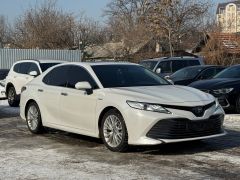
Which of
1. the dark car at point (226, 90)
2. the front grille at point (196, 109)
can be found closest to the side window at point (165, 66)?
the dark car at point (226, 90)

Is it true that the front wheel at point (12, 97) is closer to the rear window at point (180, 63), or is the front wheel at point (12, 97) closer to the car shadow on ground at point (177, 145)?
the rear window at point (180, 63)

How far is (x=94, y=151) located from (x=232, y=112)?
6.32 metres

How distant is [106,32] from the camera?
61.0 meters

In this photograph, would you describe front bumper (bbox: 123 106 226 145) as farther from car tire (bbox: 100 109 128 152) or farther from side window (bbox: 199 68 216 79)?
side window (bbox: 199 68 216 79)

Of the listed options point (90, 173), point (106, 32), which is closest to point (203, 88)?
point (90, 173)

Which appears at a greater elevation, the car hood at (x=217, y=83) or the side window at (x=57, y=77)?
the side window at (x=57, y=77)

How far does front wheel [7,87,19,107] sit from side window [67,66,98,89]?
874cm

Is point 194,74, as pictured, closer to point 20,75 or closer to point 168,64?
point 168,64

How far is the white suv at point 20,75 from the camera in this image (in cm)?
1820

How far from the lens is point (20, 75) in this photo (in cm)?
1916

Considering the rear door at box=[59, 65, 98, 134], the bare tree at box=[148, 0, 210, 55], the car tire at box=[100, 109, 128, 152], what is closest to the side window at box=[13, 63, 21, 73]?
the rear door at box=[59, 65, 98, 134]

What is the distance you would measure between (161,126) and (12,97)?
11.6 meters

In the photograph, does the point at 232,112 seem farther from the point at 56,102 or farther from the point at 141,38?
the point at 141,38

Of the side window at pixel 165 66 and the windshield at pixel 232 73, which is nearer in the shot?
the windshield at pixel 232 73
